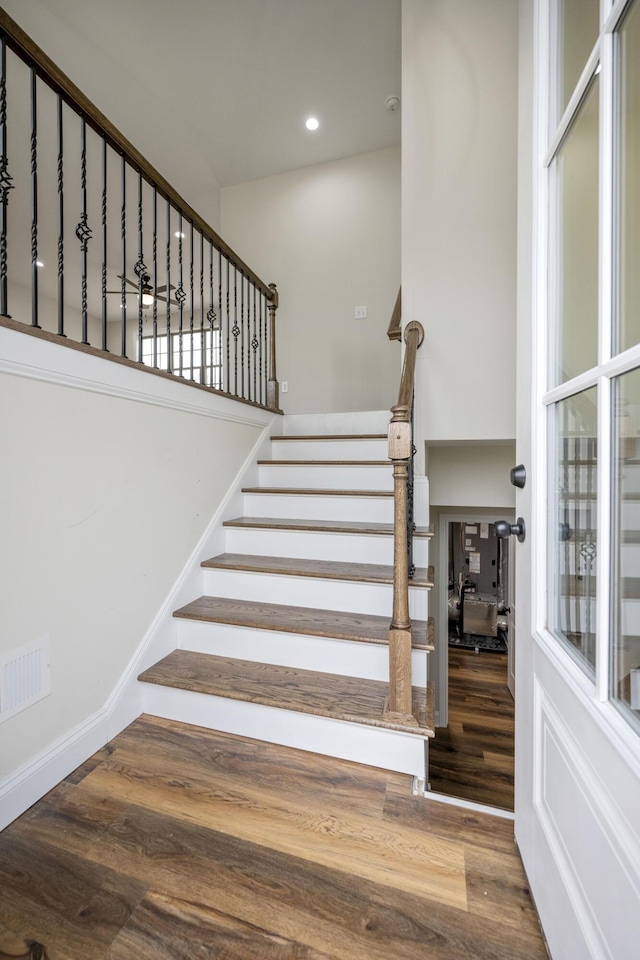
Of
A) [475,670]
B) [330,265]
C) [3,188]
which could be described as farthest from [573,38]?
[475,670]

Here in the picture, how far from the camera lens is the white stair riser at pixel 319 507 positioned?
2402 millimetres

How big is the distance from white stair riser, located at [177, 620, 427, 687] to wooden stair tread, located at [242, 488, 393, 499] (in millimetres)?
877

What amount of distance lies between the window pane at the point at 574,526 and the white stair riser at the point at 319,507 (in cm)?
139

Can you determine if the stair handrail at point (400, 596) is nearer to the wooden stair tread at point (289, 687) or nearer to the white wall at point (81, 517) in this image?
the wooden stair tread at point (289, 687)

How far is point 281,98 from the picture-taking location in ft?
11.4

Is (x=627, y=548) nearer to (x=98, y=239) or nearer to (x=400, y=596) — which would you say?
(x=400, y=596)

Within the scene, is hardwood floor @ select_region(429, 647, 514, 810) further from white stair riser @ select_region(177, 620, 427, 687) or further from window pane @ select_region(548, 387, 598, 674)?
window pane @ select_region(548, 387, 598, 674)

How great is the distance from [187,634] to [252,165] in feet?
14.5

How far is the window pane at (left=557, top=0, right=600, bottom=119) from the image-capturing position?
782mm

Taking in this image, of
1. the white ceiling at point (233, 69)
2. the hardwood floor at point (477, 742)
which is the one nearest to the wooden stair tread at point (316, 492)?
the hardwood floor at point (477, 742)

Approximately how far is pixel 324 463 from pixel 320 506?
323 millimetres

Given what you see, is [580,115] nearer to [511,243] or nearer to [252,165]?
[511,243]

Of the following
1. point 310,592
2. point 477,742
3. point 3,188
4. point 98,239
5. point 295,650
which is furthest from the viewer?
point 98,239

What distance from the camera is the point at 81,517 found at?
152 cm
